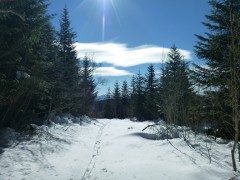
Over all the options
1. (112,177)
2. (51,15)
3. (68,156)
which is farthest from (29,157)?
(51,15)

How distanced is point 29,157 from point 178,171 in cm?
511

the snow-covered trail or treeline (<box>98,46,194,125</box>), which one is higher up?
treeline (<box>98,46,194,125</box>)

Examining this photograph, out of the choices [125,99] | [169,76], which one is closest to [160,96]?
[169,76]

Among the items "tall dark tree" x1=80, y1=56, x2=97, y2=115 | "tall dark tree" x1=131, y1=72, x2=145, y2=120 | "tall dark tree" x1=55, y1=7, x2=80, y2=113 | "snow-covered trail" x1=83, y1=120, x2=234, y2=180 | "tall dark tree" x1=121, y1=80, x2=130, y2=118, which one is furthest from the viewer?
"tall dark tree" x1=121, y1=80, x2=130, y2=118

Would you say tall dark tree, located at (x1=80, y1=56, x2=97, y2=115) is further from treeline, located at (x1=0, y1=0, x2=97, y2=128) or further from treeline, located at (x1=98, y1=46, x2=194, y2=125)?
treeline, located at (x1=0, y1=0, x2=97, y2=128)

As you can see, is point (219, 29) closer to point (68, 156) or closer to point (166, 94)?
point (166, 94)

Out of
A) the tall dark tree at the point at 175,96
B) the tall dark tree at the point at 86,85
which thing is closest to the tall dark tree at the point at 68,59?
the tall dark tree at the point at 86,85

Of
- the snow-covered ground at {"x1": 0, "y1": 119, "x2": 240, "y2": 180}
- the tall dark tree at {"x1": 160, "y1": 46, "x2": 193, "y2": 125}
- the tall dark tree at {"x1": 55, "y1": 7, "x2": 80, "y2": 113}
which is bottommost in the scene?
the snow-covered ground at {"x1": 0, "y1": 119, "x2": 240, "y2": 180}

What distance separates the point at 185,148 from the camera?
11812 mm

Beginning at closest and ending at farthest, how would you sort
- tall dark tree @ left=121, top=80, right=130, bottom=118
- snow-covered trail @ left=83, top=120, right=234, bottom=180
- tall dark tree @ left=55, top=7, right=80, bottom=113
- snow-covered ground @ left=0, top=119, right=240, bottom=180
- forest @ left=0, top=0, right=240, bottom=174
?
1. snow-covered trail @ left=83, top=120, right=234, bottom=180
2. snow-covered ground @ left=0, top=119, right=240, bottom=180
3. forest @ left=0, top=0, right=240, bottom=174
4. tall dark tree @ left=55, top=7, right=80, bottom=113
5. tall dark tree @ left=121, top=80, right=130, bottom=118

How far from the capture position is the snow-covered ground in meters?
8.26

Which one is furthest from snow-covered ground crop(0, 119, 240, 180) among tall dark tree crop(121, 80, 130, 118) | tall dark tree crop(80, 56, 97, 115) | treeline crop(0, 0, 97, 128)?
tall dark tree crop(121, 80, 130, 118)

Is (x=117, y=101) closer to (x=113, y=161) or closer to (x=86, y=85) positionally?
(x=86, y=85)

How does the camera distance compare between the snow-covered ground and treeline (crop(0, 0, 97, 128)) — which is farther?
treeline (crop(0, 0, 97, 128))
